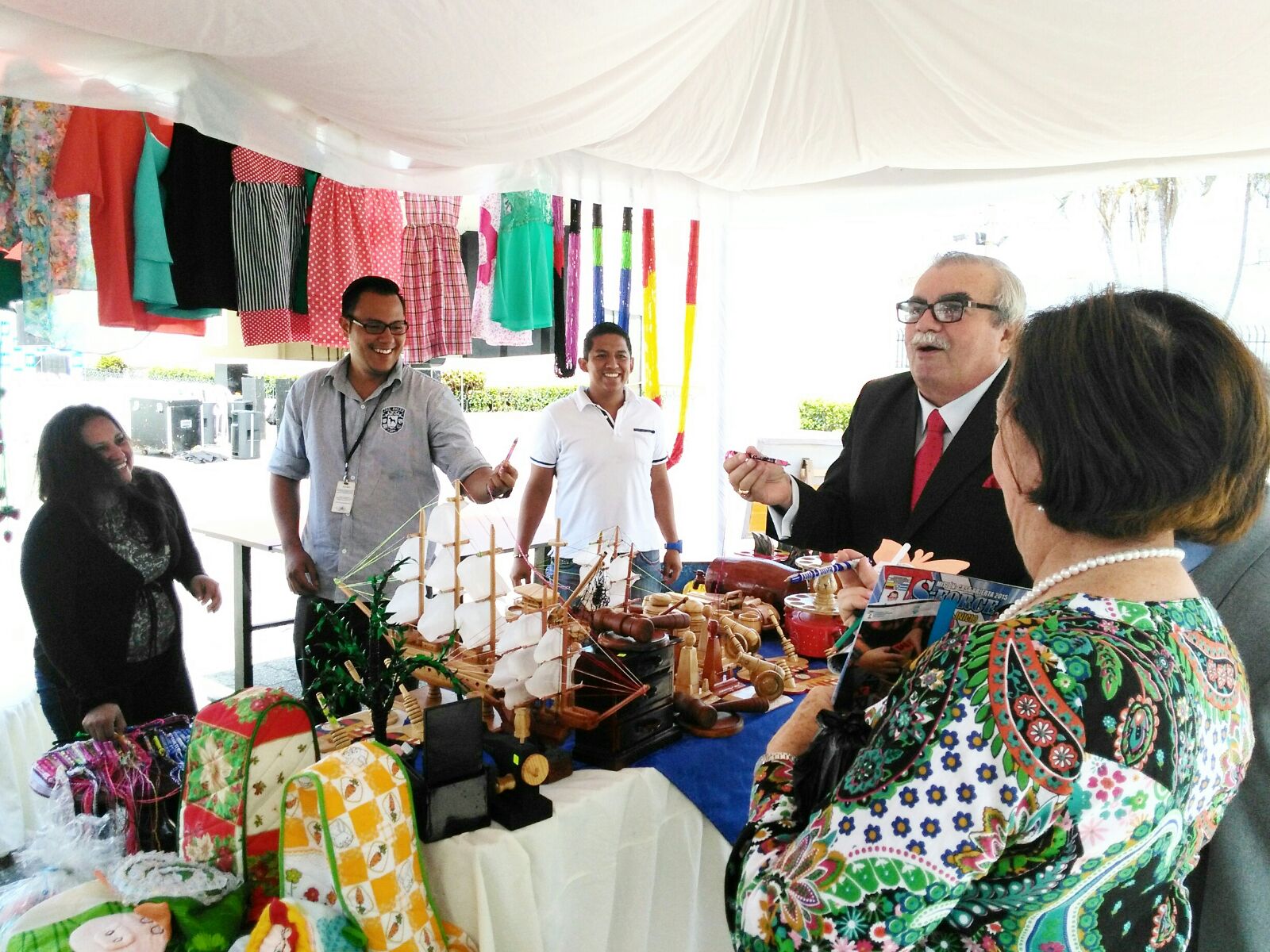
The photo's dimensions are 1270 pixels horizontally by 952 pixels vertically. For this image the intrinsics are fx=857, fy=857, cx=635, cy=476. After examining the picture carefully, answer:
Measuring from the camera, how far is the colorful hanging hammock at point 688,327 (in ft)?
14.5

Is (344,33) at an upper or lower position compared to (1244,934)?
upper

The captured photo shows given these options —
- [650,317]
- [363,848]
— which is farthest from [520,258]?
[363,848]

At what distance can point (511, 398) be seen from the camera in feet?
45.8

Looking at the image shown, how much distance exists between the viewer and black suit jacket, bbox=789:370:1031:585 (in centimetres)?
223

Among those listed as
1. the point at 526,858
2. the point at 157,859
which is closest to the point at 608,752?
the point at 526,858

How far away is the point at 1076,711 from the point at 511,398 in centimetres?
1346

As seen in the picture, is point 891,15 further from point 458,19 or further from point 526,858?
point 526,858

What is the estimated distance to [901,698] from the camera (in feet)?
3.03

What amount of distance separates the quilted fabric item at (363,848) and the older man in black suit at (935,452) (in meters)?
1.06

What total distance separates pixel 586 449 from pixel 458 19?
223 centimetres

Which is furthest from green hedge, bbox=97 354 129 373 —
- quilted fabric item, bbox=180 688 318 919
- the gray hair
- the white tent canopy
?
the gray hair

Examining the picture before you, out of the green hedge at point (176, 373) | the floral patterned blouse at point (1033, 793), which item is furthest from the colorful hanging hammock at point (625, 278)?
the green hedge at point (176, 373)

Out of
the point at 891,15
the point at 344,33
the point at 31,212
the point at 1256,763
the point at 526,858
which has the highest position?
the point at 891,15

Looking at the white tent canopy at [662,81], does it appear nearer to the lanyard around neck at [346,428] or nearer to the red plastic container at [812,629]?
the lanyard around neck at [346,428]
